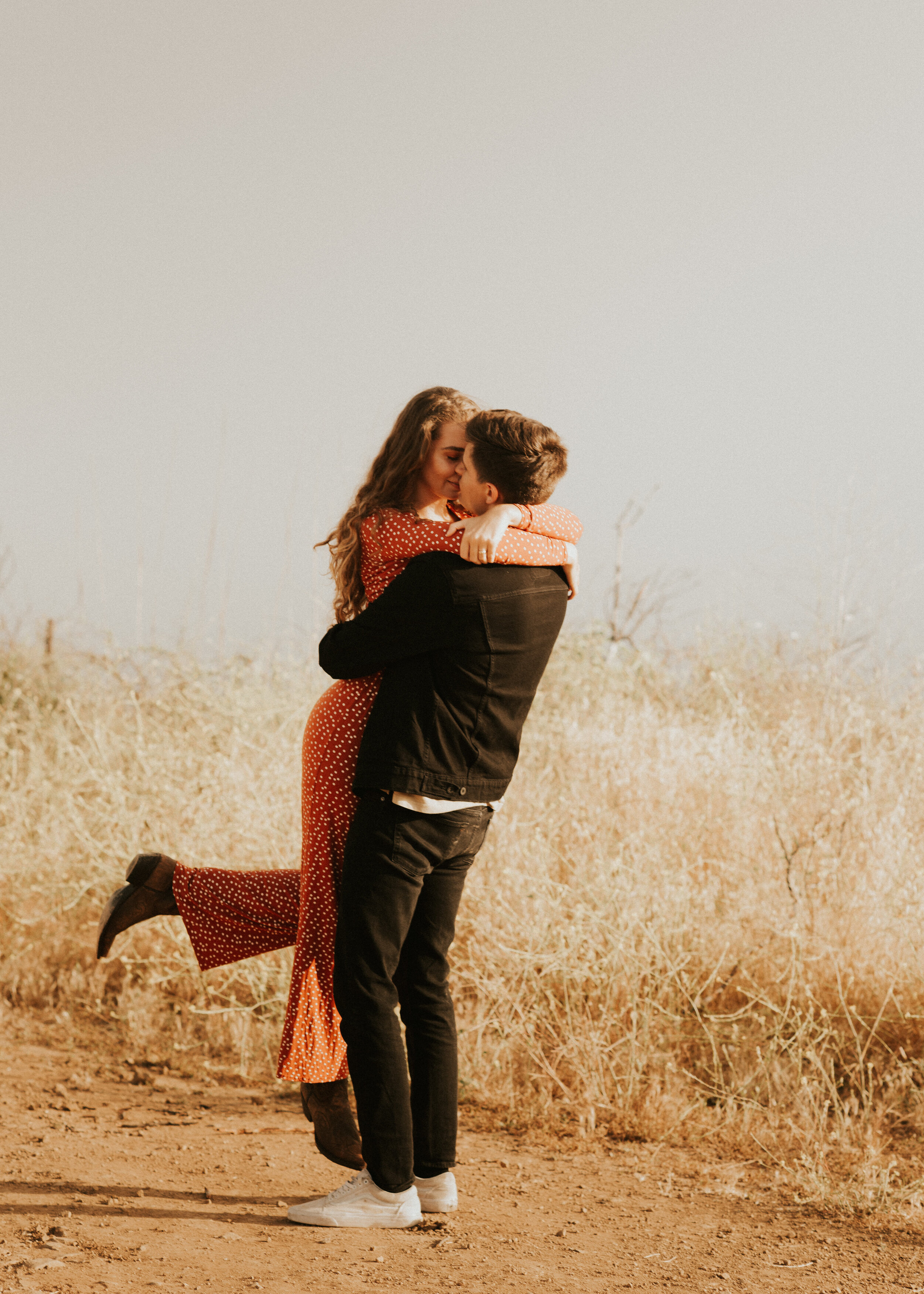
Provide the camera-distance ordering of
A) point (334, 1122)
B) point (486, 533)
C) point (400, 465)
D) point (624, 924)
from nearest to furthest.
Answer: point (486, 533)
point (400, 465)
point (334, 1122)
point (624, 924)

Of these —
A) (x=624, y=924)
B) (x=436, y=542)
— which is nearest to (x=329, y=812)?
(x=436, y=542)

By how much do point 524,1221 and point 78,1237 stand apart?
111 centimetres

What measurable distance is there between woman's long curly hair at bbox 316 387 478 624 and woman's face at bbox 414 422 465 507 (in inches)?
0.4

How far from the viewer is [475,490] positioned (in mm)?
2467

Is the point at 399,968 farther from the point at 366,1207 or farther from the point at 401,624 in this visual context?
the point at 401,624

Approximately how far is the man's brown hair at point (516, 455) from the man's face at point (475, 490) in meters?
0.01

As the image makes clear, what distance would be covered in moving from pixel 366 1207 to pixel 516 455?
1.79m

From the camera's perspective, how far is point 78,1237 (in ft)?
8.51

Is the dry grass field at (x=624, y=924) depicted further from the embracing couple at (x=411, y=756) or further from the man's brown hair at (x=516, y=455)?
the man's brown hair at (x=516, y=455)

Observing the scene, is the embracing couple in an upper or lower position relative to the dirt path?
upper

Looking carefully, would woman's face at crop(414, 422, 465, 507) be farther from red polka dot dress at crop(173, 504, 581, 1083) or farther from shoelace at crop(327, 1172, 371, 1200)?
shoelace at crop(327, 1172, 371, 1200)

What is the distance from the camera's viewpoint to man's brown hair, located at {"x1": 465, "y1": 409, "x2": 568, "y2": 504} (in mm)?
2387

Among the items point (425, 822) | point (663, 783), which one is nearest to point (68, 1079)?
point (425, 822)

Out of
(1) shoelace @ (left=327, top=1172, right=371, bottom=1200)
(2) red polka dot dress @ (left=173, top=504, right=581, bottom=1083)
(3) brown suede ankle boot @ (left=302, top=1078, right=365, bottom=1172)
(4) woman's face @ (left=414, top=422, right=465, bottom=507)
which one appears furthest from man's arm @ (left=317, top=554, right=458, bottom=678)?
(1) shoelace @ (left=327, top=1172, right=371, bottom=1200)
